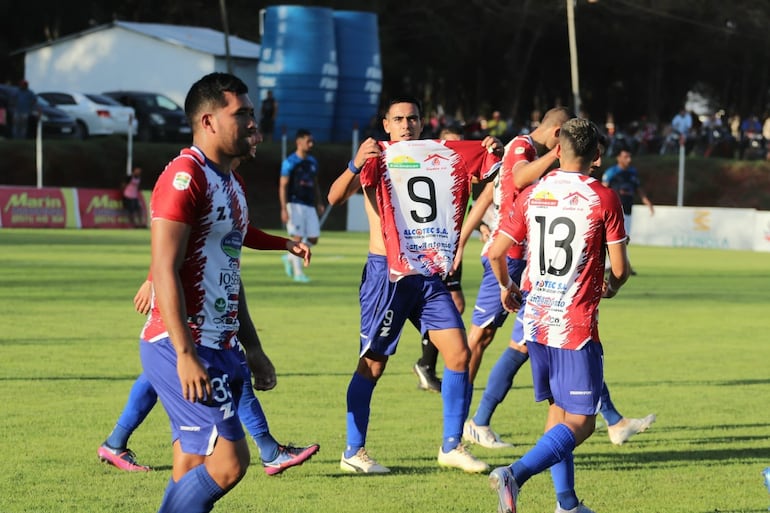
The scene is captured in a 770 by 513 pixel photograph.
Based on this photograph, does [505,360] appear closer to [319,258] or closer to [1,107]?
[319,258]

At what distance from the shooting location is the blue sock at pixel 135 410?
25.0ft

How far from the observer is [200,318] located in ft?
17.5

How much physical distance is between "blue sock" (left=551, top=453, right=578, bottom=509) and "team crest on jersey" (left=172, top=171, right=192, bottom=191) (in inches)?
98.5

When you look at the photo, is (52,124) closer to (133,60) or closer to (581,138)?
(133,60)

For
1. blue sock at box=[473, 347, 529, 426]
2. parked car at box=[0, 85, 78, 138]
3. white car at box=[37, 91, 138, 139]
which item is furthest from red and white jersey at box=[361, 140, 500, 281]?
white car at box=[37, 91, 138, 139]

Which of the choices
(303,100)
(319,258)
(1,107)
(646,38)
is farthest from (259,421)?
(646,38)

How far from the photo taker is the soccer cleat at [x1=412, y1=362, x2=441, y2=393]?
10875mm

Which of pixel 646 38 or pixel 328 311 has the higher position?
pixel 646 38

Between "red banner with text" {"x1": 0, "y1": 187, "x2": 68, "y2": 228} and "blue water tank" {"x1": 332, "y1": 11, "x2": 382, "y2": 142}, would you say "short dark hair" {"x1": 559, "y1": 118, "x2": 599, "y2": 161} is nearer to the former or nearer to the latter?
"red banner with text" {"x1": 0, "y1": 187, "x2": 68, "y2": 228}

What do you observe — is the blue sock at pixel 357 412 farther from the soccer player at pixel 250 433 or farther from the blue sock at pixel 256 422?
the blue sock at pixel 256 422

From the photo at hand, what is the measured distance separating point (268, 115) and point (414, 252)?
39.9 metres

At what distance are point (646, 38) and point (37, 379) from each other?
58.7 meters

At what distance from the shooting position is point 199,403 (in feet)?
17.0

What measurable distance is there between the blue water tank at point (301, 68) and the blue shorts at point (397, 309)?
136 feet
